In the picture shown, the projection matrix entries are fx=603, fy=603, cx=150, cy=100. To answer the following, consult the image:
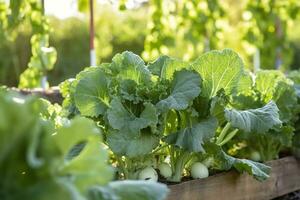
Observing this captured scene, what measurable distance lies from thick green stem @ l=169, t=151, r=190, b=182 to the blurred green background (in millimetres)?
2153

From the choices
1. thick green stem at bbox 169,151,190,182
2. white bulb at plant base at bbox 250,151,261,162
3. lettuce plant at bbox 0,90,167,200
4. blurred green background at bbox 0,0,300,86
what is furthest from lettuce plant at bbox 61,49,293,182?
blurred green background at bbox 0,0,300,86

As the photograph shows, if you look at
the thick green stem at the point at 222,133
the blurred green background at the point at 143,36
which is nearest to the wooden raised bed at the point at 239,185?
the thick green stem at the point at 222,133

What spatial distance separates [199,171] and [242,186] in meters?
0.32

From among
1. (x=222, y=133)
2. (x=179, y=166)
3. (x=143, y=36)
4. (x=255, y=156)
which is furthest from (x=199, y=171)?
(x=143, y=36)

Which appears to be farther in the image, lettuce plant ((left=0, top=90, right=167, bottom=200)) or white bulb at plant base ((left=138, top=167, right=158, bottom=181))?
white bulb at plant base ((left=138, top=167, right=158, bottom=181))

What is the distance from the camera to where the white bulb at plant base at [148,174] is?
2.42 meters

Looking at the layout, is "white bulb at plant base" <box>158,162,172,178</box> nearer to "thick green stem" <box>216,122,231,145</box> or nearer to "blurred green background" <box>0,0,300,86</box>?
"thick green stem" <box>216,122,231,145</box>

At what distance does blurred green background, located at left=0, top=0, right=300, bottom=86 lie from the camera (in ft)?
18.1

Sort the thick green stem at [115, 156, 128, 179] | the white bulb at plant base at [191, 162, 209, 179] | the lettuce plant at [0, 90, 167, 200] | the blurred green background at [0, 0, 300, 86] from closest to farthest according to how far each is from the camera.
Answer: the lettuce plant at [0, 90, 167, 200], the thick green stem at [115, 156, 128, 179], the white bulb at plant base at [191, 162, 209, 179], the blurred green background at [0, 0, 300, 86]

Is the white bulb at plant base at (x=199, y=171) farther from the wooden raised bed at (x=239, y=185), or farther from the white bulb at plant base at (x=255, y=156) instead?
the white bulb at plant base at (x=255, y=156)

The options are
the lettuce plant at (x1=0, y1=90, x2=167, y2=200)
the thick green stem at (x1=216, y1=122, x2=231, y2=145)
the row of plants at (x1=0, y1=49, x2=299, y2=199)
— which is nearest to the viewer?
the lettuce plant at (x1=0, y1=90, x2=167, y2=200)

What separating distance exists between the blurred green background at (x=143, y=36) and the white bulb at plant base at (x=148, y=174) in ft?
7.42

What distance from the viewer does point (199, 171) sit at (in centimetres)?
260

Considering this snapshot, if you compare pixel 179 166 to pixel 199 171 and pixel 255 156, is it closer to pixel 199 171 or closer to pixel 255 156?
pixel 199 171
